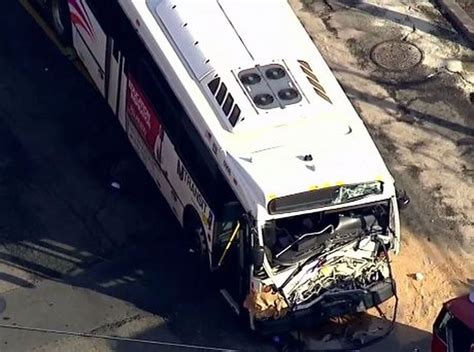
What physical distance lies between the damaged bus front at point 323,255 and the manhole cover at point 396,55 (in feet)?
17.9

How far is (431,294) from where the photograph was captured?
1845cm

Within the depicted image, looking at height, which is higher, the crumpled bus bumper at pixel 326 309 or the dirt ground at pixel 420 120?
the crumpled bus bumper at pixel 326 309

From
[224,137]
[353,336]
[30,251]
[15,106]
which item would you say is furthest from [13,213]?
[353,336]

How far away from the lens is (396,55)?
72.6 ft

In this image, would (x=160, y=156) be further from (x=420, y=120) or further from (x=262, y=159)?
(x=420, y=120)

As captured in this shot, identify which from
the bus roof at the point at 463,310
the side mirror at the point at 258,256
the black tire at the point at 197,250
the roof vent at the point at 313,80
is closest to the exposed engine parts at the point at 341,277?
the side mirror at the point at 258,256

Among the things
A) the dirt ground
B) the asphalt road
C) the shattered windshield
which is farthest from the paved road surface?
the dirt ground

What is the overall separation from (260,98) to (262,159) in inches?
39.7

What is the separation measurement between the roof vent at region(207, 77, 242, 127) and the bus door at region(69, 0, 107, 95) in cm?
280

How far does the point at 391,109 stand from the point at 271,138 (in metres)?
5.25

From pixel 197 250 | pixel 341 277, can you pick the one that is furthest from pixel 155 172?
pixel 341 277

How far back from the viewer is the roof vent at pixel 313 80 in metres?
17.1

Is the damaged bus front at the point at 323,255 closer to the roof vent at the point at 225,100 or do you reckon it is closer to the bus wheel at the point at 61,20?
the roof vent at the point at 225,100

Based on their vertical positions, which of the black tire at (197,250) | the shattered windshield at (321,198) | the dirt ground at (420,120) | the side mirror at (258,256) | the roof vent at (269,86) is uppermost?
the roof vent at (269,86)
